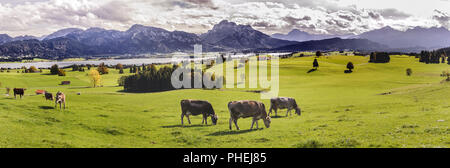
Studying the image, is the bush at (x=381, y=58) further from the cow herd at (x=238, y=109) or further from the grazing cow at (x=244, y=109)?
the grazing cow at (x=244, y=109)

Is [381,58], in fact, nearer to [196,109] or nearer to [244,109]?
[196,109]

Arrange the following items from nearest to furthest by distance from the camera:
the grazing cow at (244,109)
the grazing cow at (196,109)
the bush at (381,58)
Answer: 1. the grazing cow at (244,109)
2. the grazing cow at (196,109)
3. the bush at (381,58)

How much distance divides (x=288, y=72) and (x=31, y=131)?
132 m

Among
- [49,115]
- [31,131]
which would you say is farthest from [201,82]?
[31,131]

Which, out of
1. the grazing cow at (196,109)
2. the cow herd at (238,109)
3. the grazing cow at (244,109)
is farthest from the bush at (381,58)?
the grazing cow at (244,109)

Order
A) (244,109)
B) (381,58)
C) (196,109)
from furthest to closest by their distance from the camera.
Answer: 1. (381,58)
2. (196,109)
3. (244,109)

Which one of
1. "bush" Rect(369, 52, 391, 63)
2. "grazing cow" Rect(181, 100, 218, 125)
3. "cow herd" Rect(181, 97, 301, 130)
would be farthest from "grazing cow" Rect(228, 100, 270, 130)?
"bush" Rect(369, 52, 391, 63)


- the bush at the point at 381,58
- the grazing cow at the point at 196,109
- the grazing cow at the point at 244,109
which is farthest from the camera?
the bush at the point at 381,58

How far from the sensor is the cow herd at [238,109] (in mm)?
25141

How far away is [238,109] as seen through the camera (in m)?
25.1

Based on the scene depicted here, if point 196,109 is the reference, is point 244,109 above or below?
above

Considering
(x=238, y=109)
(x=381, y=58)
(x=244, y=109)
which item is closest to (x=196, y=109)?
(x=238, y=109)
